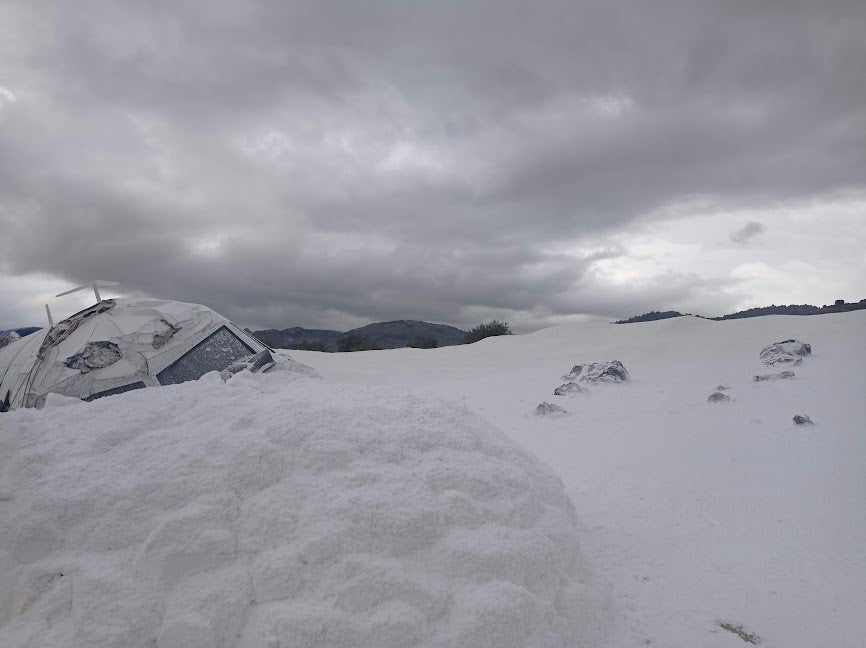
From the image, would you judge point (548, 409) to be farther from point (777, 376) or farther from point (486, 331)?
point (486, 331)

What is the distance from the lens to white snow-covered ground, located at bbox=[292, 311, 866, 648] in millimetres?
2773

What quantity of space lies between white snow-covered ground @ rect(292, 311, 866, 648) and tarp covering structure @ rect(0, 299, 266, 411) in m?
3.41

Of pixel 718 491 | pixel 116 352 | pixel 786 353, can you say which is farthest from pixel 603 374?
pixel 116 352

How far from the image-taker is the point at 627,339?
596 inches

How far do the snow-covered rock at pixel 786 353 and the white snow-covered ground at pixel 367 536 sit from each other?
19.0 ft

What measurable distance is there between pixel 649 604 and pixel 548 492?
712 millimetres

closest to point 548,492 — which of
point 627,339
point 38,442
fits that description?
point 38,442

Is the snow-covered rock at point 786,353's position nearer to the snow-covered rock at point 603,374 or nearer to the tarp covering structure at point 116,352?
the snow-covered rock at point 603,374

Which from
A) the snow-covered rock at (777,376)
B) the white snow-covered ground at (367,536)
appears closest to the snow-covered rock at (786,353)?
the snow-covered rock at (777,376)

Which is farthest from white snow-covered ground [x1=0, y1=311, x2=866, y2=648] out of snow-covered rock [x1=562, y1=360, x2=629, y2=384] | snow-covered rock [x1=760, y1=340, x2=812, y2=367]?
snow-covered rock [x1=760, y1=340, x2=812, y2=367]

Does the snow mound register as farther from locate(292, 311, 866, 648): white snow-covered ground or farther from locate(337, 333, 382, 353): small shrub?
locate(337, 333, 382, 353): small shrub

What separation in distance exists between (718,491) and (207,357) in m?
4.51

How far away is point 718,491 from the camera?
4320 mm

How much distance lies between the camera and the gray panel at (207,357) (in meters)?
5.09
